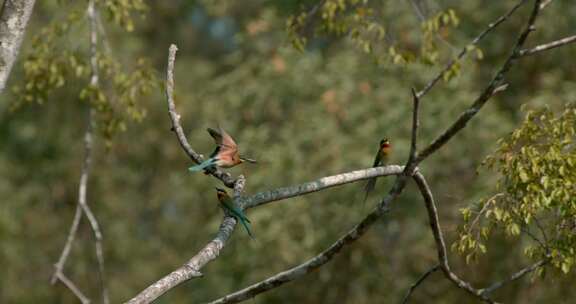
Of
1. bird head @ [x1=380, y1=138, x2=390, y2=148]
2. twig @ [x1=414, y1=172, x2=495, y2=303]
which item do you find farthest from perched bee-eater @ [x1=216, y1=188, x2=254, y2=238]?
bird head @ [x1=380, y1=138, x2=390, y2=148]

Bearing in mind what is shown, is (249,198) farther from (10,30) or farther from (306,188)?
(10,30)

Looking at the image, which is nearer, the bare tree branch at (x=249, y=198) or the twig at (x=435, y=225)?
the bare tree branch at (x=249, y=198)

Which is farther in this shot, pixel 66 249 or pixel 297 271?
pixel 66 249

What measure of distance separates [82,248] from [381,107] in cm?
619

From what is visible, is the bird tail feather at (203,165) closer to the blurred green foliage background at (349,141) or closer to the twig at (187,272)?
the twig at (187,272)

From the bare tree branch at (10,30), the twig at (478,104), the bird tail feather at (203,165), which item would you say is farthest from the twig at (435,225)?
the bare tree branch at (10,30)

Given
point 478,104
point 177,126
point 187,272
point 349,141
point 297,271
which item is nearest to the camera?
point 187,272

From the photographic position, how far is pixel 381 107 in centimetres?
1234

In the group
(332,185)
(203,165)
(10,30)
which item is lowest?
(332,185)

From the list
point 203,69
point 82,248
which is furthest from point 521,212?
point 203,69

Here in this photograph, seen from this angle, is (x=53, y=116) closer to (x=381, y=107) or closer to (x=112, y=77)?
(x=381, y=107)

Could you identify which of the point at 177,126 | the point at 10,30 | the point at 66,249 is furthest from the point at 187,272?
the point at 66,249

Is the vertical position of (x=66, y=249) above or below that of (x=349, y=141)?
above

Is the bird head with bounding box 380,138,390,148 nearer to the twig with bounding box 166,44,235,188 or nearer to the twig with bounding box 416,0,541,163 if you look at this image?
the twig with bounding box 166,44,235,188
